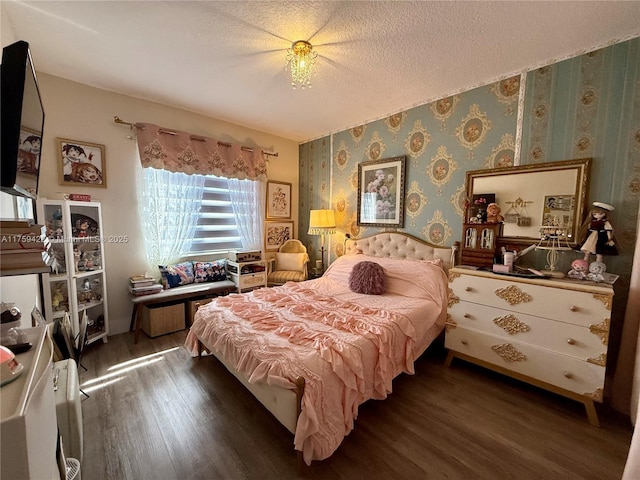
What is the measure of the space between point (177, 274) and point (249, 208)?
136 centimetres

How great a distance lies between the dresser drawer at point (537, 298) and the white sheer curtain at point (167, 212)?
3204mm

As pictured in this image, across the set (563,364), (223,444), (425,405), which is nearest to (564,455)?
(563,364)

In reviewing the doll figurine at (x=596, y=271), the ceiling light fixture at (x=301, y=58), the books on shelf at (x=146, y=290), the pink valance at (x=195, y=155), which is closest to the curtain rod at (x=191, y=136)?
the pink valance at (x=195, y=155)

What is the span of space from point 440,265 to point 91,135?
3.96 metres

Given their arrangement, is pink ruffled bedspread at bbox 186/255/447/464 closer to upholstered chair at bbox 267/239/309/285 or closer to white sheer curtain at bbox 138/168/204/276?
upholstered chair at bbox 267/239/309/285

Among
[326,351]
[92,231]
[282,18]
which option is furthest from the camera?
[92,231]

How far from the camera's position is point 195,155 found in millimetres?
3295

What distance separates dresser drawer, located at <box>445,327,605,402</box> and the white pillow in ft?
7.53

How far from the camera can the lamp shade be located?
12.1 ft

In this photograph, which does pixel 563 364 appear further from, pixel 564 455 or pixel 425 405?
pixel 425 405

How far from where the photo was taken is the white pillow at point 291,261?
4.07 meters

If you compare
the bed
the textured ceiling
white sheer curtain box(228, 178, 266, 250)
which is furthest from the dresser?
white sheer curtain box(228, 178, 266, 250)

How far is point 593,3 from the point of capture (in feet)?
5.22

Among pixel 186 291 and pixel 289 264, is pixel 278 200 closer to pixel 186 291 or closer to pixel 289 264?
pixel 289 264
